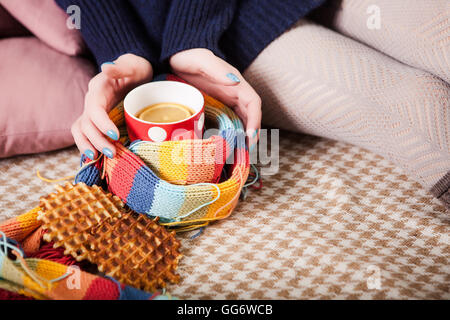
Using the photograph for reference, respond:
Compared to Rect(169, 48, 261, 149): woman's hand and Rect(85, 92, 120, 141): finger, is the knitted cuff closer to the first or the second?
Rect(169, 48, 261, 149): woman's hand

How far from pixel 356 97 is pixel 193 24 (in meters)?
0.32

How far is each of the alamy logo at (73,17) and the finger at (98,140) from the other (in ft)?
0.84

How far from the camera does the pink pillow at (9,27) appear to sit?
78cm

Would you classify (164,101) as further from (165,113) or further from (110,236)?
(110,236)

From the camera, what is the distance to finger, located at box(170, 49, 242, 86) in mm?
648

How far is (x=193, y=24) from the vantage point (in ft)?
2.40

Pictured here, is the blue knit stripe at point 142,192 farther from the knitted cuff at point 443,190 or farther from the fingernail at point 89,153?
the knitted cuff at point 443,190

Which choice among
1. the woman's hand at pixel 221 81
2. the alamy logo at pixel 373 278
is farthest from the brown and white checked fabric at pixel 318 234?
the woman's hand at pixel 221 81

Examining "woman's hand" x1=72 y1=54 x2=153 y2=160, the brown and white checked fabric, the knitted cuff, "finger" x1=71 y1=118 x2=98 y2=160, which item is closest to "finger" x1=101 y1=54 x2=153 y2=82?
"woman's hand" x1=72 y1=54 x2=153 y2=160

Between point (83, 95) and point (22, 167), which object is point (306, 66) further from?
point (22, 167)

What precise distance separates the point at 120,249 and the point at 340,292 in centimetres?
30

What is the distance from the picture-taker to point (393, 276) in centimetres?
54

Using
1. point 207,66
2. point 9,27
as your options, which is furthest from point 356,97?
point 9,27
